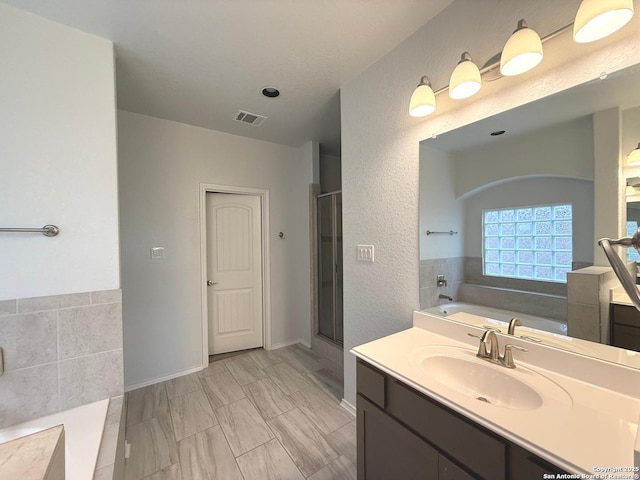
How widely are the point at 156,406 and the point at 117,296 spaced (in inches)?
48.3

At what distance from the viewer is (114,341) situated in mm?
1449

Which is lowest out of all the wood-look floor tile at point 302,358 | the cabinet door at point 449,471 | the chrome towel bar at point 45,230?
the wood-look floor tile at point 302,358

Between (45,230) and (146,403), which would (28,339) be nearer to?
(45,230)

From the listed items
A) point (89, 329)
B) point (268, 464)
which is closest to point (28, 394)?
point (89, 329)

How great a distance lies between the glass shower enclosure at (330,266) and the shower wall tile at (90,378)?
1.79 meters

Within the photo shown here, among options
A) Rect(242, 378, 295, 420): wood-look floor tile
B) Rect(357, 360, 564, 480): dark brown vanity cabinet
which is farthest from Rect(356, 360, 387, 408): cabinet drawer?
Rect(242, 378, 295, 420): wood-look floor tile

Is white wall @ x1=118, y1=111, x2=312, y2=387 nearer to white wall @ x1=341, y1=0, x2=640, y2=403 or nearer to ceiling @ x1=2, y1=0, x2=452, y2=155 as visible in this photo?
ceiling @ x1=2, y1=0, x2=452, y2=155

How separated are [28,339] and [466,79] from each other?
248 centimetres

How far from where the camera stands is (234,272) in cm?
300

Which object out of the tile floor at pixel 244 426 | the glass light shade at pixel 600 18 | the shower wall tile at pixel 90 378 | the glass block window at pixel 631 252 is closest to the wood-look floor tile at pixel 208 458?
the tile floor at pixel 244 426

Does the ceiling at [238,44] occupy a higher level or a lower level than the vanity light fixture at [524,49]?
higher

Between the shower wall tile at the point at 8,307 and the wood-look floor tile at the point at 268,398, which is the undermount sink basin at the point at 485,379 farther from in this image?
the shower wall tile at the point at 8,307

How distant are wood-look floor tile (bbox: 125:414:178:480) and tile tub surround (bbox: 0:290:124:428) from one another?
0.49 m

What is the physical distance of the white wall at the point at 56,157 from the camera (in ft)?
4.08
